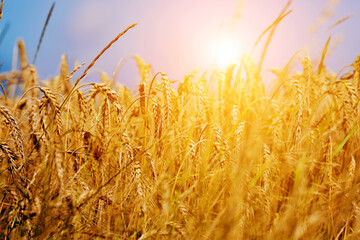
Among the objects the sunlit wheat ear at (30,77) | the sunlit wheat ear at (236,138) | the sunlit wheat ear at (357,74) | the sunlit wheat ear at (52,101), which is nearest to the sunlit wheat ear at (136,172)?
the sunlit wheat ear at (52,101)

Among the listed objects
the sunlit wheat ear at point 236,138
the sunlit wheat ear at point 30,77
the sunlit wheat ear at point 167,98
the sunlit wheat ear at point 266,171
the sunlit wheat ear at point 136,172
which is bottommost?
the sunlit wheat ear at point 136,172

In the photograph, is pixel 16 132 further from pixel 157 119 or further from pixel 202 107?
pixel 202 107

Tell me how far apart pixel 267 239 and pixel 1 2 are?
3.89ft

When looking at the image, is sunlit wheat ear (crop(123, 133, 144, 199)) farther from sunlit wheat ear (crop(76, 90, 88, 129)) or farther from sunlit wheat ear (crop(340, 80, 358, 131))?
sunlit wheat ear (crop(340, 80, 358, 131))

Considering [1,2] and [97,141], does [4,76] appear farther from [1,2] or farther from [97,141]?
[97,141]

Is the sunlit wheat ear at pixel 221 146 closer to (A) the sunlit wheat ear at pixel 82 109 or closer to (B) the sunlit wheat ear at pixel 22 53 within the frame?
(A) the sunlit wheat ear at pixel 82 109

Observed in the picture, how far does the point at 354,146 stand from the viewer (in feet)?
6.14

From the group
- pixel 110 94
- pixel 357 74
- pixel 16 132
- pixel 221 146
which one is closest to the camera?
pixel 16 132

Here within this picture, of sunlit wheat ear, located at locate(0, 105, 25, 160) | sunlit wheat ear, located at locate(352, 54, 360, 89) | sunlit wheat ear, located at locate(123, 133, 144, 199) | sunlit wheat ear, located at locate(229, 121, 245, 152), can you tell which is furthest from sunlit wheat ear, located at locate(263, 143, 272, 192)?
sunlit wheat ear, located at locate(352, 54, 360, 89)

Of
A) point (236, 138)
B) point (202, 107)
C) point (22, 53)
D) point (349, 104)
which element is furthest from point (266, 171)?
point (22, 53)

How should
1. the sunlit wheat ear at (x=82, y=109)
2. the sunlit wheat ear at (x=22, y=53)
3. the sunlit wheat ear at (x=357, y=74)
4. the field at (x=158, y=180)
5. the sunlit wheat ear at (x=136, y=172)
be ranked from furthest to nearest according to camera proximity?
the sunlit wheat ear at (x=22, y=53) < the sunlit wheat ear at (x=357, y=74) < the sunlit wheat ear at (x=82, y=109) < the sunlit wheat ear at (x=136, y=172) < the field at (x=158, y=180)

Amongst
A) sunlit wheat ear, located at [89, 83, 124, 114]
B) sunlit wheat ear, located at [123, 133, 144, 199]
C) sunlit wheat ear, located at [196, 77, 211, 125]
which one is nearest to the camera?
sunlit wheat ear, located at [123, 133, 144, 199]

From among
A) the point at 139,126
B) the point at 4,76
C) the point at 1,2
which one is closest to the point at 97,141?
the point at 1,2

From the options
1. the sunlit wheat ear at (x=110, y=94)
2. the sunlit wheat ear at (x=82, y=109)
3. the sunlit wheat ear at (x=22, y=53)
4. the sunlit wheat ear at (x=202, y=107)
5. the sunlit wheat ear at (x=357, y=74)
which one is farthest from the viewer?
the sunlit wheat ear at (x=22, y=53)
